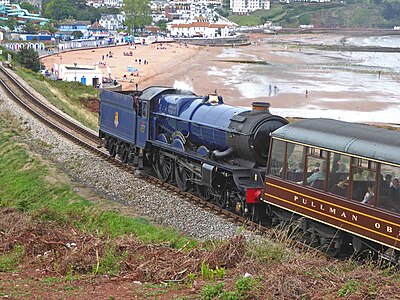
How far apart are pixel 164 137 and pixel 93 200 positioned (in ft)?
12.9

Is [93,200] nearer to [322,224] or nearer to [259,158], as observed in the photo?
[259,158]

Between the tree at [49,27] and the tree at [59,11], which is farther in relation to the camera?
the tree at [59,11]

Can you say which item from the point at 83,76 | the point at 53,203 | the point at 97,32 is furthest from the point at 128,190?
the point at 97,32

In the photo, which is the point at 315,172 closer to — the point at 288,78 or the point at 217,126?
the point at 217,126

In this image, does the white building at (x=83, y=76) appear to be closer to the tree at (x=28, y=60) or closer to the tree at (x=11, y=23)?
Answer: the tree at (x=28, y=60)

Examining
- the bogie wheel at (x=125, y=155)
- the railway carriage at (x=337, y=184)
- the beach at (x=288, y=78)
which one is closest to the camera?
the railway carriage at (x=337, y=184)

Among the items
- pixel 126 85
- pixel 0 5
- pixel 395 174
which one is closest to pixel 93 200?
pixel 395 174

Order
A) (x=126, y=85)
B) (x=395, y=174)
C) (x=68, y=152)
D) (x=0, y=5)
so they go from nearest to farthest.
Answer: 1. (x=395, y=174)
2. (x=68, y=152)
3. (x=126, y=85)
4. (x=0, y=5)

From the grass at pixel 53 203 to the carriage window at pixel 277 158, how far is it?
2838 mm

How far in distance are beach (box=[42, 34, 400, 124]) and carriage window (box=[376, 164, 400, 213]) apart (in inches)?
820

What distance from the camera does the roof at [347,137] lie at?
13.2 metres

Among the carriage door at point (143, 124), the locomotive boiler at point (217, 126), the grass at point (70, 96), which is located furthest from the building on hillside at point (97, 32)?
the locomotive boiler at point (217, 126)

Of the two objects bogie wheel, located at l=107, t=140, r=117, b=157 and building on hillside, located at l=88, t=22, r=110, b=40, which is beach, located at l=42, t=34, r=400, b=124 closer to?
bogie wheel, located at l=107, t=140, r=117, b=157

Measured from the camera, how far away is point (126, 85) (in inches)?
2805
